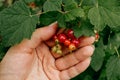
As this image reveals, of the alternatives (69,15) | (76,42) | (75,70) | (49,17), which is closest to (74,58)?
(75,70)

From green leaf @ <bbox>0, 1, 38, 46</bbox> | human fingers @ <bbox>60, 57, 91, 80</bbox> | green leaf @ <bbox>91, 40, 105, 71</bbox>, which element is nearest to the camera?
green leaf @ <bbox>0, 1, 38, 46</bbox>

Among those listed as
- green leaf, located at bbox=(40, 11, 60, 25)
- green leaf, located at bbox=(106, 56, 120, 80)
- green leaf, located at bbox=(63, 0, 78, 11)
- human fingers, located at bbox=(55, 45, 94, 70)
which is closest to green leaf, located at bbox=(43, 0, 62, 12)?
green leaf, located at bbox=(63, 0, 78, 11)

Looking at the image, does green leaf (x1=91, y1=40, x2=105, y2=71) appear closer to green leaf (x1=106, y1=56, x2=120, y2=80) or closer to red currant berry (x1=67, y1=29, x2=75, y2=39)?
green leaf (x1=106, y1=56, x2=120, y2=80)

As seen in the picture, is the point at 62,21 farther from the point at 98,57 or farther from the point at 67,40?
the point at 98,57

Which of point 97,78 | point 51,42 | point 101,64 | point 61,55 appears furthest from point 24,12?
point 97,78

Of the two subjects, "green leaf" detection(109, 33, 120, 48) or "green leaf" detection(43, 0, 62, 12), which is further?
"green leaf" detection(109, 33, 120, 48)

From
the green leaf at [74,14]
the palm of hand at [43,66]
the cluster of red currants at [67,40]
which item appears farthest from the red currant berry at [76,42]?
the palm of hand at [43,66]

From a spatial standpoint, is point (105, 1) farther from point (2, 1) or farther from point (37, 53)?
point (2, 1)
